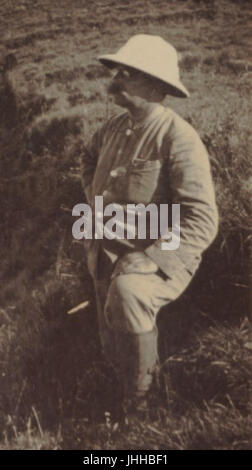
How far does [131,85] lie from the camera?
253 cm

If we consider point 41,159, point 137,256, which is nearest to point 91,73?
point 41,159

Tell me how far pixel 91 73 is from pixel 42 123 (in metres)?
0.34

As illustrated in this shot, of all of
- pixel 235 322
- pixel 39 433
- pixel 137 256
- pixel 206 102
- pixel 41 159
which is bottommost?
pixel 39 433

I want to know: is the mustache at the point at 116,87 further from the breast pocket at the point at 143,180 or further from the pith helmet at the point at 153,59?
the breast pocket at the point at 143,180

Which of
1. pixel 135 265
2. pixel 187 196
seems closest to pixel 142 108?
pixel 187 196

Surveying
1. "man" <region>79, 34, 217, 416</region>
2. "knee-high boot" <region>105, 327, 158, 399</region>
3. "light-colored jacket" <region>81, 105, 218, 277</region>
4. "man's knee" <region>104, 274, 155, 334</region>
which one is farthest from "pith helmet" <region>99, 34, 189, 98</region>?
"knee-high boot" <region>105, 327, 158, 399</region>

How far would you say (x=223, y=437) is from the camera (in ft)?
8.35

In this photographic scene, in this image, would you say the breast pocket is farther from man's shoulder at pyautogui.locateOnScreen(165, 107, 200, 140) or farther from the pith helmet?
the pith helmet

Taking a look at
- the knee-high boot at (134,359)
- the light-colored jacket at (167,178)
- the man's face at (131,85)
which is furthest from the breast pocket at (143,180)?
the knee-high boot at (134,359)

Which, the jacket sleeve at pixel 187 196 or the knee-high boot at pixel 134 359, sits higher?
the jacket sleeve at pixel 187 196

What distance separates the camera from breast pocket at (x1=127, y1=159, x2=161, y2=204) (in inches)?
99.7

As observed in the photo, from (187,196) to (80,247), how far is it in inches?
23.3

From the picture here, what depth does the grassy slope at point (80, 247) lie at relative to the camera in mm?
2605

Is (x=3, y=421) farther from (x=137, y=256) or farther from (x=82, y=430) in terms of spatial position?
(x=137, y=256)
